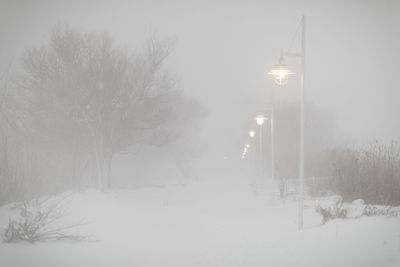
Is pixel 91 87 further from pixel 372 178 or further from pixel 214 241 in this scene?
pixel 372 178

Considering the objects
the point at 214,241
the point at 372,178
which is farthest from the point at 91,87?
the point at 372,178

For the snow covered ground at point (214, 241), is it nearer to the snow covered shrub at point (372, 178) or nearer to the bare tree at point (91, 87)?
the snow covered shrub at point (372, 178)

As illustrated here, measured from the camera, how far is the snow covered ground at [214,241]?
6305 mm

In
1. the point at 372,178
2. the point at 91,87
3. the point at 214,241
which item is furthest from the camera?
the point at 91,87

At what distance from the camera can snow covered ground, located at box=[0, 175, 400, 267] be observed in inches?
248

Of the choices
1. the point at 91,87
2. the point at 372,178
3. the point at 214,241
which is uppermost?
the point at 91,87

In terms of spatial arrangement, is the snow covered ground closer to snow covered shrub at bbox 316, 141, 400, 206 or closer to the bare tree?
snow covered shrub at bbox 316, 141, 400, 206

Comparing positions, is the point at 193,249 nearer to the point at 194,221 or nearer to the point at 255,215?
the point at 194,221

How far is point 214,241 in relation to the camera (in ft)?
30.5

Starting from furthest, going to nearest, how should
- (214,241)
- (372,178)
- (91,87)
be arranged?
(91,87), (372,178), (214,241)

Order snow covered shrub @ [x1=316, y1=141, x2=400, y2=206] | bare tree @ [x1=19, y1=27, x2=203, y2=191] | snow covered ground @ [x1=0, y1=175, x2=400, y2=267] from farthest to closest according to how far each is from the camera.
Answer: bare tree @ [x1=19, y1=27, x2=203, y2=191], snow covered shrub @ [x1=316, y1=141, x2=400, y2=206], snow covered ground @ [x1=0, y1=175, x2=400, y2=267]

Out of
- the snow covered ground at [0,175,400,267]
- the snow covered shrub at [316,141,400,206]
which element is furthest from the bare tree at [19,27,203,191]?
the snow covered shrub at [316,141,400,206]

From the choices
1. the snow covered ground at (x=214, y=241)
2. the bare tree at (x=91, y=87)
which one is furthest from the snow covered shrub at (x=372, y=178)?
the bare tree at (x=91, y=87)

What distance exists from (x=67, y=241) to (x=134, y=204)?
341 inches
